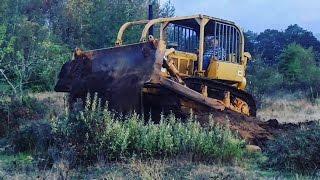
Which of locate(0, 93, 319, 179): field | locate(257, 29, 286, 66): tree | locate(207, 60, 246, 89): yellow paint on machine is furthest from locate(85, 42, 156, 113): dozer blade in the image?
locate(257, 29, 286, 66): tree

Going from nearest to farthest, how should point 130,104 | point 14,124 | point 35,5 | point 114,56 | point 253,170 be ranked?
point 253,170 → point 130,104 → point 114,56 → point 14,124 → point 35,5

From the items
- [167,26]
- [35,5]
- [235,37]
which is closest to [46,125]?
[167,26]

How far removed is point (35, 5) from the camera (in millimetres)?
42688

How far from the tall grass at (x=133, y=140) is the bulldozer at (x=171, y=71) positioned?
2292 mm

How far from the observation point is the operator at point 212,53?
13.7 m

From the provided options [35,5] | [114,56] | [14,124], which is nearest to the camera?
[114,56]

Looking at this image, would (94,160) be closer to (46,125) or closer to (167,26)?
(46,125)

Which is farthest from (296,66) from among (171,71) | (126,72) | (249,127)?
(126,72)

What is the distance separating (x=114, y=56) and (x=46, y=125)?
2341 mm

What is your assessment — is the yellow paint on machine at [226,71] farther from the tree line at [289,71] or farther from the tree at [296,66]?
A: the tree at [296,66]

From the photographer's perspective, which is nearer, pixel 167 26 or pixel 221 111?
pixel 221 111

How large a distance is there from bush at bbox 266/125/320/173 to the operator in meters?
5.59

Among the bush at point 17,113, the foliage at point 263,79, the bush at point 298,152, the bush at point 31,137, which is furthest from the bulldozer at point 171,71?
the foliage at point 263,79

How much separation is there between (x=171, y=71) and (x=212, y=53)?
2628mm
